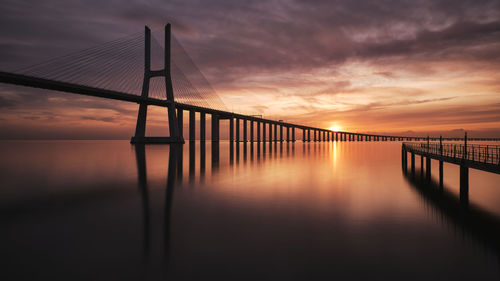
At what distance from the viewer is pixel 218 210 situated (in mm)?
11625

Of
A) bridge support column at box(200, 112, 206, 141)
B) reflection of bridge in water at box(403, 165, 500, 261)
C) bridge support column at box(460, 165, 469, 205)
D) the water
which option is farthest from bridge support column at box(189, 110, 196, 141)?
bridge support column at box(460, 165, 469, 205)

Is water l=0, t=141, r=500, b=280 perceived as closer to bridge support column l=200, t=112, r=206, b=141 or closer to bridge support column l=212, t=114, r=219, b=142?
bridge support column l=200, t=112, r=206, b=141

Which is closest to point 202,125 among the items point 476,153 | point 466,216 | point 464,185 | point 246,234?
point 476,153

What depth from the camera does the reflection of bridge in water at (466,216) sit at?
28.8ft

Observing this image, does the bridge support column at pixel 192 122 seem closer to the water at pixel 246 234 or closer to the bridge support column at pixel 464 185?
the water at pixel 246 234

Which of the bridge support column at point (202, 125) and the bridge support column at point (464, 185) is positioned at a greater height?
the bridge support column at point (202, 125)

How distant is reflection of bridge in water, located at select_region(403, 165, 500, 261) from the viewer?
877 cm

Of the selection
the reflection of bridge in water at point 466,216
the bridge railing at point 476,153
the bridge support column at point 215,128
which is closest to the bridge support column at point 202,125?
the bridge support column at point 215,128

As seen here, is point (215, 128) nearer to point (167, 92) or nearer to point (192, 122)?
point (192, 122)

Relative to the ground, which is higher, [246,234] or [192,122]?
[192,122]

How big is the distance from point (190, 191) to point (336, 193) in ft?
26.5

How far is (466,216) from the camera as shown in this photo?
1143 cm

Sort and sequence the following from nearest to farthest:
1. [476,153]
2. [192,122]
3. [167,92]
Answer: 1. [476,153]
2. [167,92]
3. [192,122]

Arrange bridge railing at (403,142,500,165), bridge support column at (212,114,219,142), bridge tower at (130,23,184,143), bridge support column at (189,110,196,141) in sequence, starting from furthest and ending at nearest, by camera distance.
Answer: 1. bridge support column at (212,114,219,142)
2. bridge support column at (189,110,196,141)
3. bridge tower at (130,23,184,143)
4. bridge railing at (403,142,500,165)
